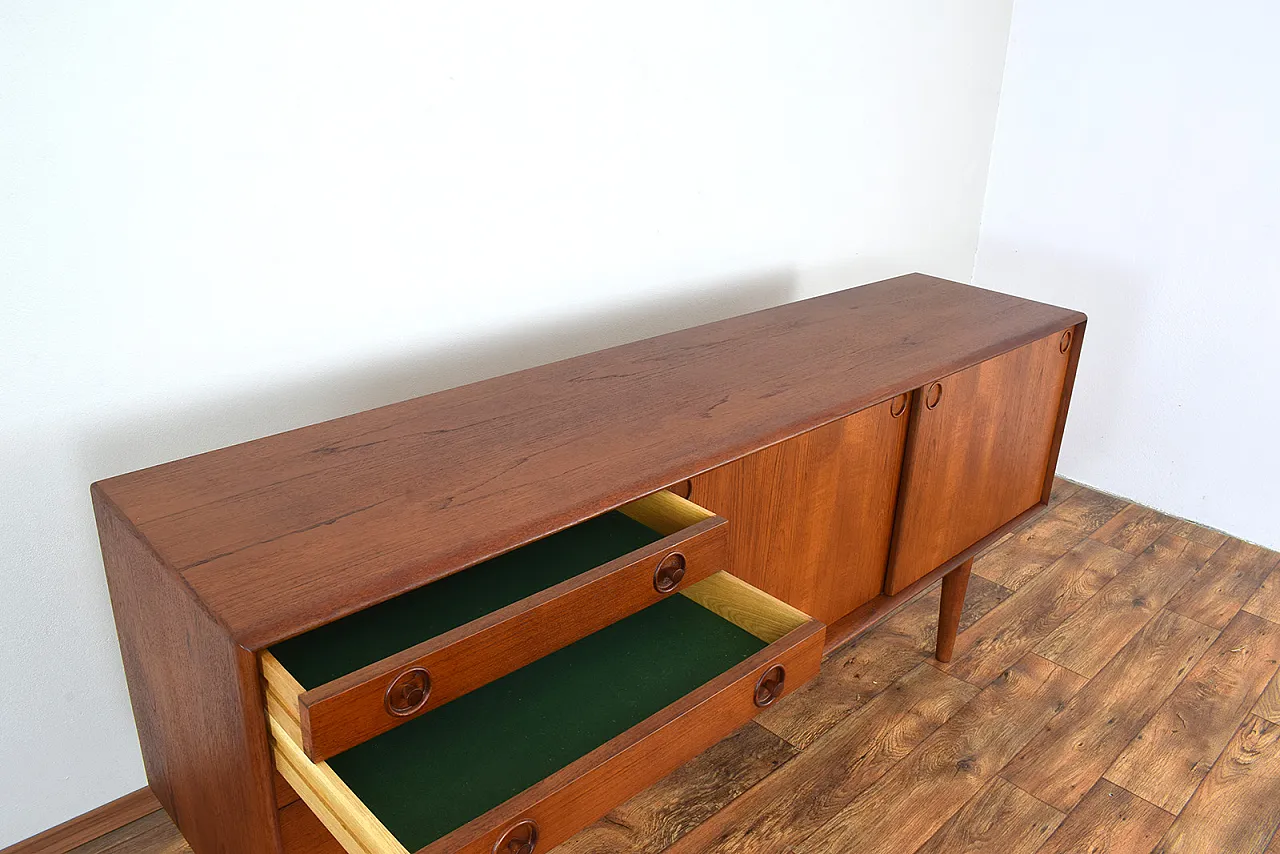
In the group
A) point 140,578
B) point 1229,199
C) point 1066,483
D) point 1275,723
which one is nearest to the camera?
point 140,578

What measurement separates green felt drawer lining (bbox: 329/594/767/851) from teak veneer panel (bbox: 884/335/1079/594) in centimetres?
47

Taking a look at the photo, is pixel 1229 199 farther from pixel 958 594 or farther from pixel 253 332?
pixel 253 332

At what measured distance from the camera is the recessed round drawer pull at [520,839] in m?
0.78

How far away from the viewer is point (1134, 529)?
2.28m

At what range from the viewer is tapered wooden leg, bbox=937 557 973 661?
5.59 feet

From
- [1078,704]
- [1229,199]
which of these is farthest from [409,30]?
[1229,199]

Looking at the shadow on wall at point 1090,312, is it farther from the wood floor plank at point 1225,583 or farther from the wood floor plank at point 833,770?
the wood floor plank at point 833,770

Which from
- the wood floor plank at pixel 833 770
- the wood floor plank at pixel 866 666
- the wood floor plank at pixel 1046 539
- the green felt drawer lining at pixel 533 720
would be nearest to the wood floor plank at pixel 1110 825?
the wood floor plank at pixel 833 770

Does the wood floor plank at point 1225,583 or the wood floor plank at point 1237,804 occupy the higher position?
the wood floor plank at point 1225,583

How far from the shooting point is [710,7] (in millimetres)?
1605

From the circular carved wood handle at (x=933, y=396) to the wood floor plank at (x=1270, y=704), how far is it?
87cm

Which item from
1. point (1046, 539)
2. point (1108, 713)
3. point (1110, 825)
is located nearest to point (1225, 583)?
point (1046, 539)

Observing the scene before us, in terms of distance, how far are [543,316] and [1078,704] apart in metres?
1.10

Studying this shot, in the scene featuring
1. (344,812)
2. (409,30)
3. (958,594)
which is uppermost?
(409,30)
